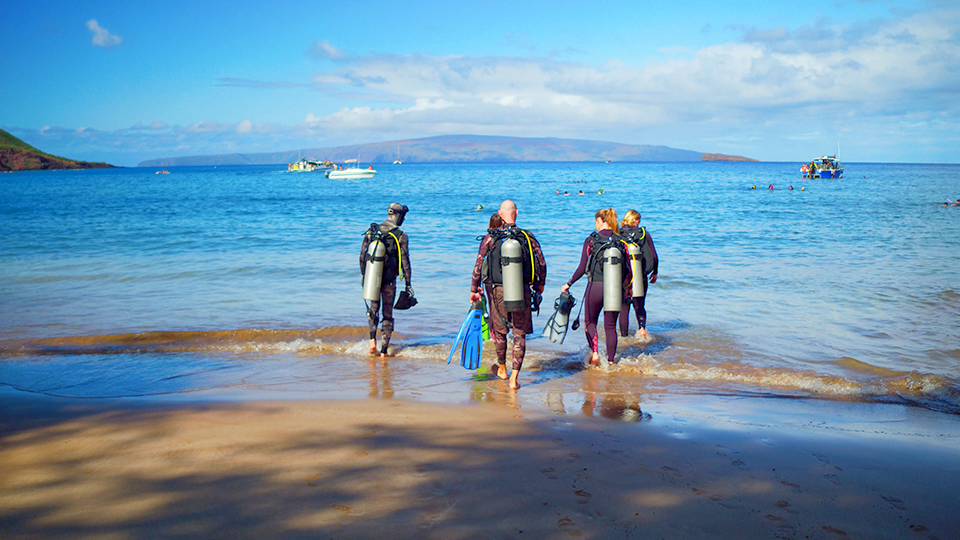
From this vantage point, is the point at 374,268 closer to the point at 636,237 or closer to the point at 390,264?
the point at 390,264

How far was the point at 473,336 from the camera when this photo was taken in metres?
6.67

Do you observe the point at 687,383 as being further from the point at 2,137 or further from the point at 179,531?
the point at 2,137

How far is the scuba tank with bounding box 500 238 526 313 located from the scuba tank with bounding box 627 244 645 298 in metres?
1.95

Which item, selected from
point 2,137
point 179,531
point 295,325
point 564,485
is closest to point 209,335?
point 295,325

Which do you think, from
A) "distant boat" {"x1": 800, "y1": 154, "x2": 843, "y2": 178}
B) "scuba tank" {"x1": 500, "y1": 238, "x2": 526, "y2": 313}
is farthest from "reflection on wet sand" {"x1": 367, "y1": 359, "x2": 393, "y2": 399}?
"distant boat" {"x1": 800, "y1": 154, "x2": 843, "y2": 178}

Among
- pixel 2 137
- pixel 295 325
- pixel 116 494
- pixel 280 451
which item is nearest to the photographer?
pixel 116 494

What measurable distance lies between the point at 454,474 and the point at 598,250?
3641 millimetres

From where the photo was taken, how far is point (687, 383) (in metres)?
6.81

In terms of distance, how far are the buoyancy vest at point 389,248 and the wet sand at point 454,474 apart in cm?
224

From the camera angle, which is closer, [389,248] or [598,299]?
[598,299]

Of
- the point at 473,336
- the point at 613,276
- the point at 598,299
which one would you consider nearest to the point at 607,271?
the point at 613,276

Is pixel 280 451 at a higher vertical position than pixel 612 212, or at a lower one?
lower

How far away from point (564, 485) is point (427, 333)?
5.53 metres

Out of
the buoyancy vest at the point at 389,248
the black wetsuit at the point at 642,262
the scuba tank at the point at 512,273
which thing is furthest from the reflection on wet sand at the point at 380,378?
the black wetsuit at the point at 642,262
